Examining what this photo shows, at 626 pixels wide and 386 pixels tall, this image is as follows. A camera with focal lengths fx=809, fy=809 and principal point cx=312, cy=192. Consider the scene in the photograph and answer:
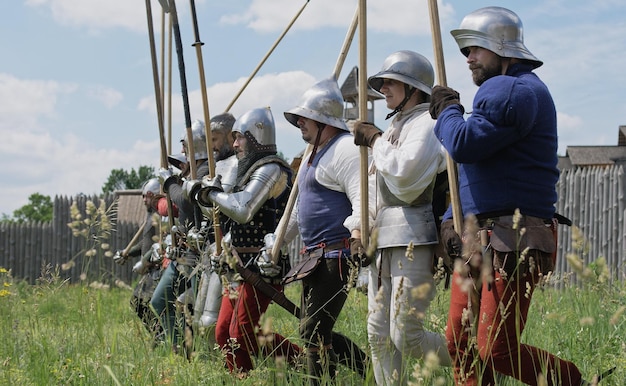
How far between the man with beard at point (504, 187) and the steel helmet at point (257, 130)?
1.75 meters

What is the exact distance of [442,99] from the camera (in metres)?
3.04

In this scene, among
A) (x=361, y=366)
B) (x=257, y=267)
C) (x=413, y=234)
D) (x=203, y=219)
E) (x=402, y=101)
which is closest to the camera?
(x=413, y=234)

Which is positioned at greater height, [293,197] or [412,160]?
[412,160]

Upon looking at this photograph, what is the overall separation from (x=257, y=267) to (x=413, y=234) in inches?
51.7

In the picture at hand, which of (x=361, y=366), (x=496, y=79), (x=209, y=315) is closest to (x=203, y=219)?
(x=209, y=315)

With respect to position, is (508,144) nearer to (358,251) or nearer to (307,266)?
(358,251)

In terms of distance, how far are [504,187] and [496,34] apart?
58 cm

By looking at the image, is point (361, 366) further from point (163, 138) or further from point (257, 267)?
Answer: point (163, 138)

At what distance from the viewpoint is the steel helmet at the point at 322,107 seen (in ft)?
12.7

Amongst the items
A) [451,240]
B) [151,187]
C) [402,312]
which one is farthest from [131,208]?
[451,240]

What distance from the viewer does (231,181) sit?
4.73 metres

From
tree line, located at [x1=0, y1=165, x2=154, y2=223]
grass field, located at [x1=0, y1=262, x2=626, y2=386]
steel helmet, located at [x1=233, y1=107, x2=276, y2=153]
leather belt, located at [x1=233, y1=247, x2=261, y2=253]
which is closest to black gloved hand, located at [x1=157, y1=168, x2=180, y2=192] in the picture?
steel helmet, located at [x1=233, y1=107, x2=276, y2=153]

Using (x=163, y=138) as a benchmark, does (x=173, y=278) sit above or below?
below

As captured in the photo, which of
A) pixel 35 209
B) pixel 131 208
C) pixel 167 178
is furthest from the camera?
pixel 35 209
